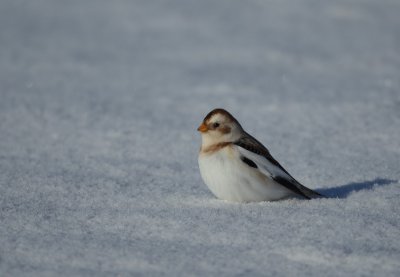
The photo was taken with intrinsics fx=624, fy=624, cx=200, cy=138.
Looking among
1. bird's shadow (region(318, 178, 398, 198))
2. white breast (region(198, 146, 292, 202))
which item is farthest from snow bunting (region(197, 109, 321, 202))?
bird's shadow (region(318, 178, 398, 198))

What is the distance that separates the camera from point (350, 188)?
4.95 metres

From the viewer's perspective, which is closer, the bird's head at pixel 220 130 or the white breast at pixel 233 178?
the white breast at pixel 233 178

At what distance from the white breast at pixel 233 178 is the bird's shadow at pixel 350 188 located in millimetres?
Answer: 582

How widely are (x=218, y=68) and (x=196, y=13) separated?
3.74 meters

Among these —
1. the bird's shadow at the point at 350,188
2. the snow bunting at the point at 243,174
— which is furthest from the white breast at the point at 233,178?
the bird's shadow at the point at 350,188

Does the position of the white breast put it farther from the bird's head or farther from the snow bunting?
the bird's head

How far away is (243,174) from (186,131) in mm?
3007

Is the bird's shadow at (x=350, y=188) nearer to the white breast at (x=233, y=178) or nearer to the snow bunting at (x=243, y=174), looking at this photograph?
the snow bunting at (x=243, y=174)

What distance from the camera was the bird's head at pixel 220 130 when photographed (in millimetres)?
4641

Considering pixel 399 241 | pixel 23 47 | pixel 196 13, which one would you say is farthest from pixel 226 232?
pixel 196 13

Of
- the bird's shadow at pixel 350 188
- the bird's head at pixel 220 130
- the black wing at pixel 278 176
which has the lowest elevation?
the bird's shadow at pixel 350 188

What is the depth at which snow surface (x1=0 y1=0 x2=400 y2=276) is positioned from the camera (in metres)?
3.68

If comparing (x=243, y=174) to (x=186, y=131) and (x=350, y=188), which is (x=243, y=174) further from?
(x=186, y=131)

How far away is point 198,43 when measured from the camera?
12086mm
